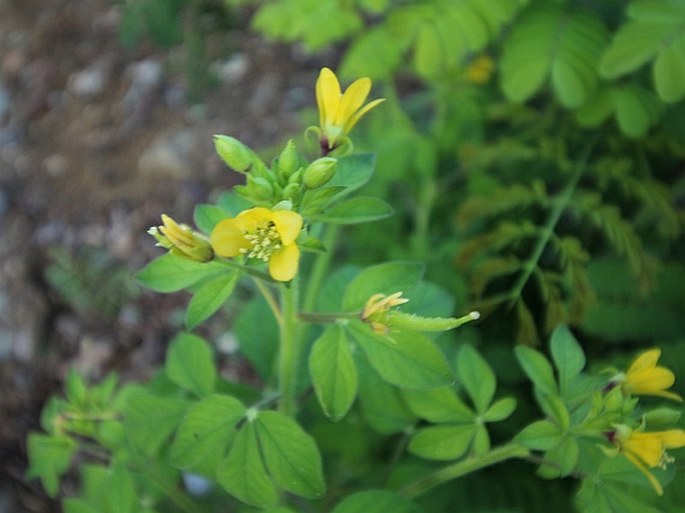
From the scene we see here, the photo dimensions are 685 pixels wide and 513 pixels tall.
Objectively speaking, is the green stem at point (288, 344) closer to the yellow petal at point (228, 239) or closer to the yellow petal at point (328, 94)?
the yellow petal at point (228, 239)

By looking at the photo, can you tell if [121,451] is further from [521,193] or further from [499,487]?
[521,193]

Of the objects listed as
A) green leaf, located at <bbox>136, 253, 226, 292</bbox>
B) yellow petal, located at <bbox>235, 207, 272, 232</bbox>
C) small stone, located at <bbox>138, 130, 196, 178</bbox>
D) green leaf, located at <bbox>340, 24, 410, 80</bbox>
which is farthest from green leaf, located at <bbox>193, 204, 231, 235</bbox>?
small stone, located at <bbox>138, 130, 196, 178</bbox>

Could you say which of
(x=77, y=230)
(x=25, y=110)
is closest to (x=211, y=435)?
(x=77, y=230)

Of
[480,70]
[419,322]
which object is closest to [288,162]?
[419,322]

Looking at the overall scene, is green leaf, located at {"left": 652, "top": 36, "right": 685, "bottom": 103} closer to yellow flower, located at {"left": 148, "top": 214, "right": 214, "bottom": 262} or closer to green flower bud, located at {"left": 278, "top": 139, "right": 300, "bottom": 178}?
green flower bud, located at {"left": 278, "top": 139, "right": 300, "bottom": 178}

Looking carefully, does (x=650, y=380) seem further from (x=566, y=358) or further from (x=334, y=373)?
(x=334, y=373)

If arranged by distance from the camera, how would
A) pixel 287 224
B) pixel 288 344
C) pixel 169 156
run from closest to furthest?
pixel 287 224, pixel 288 344, pixel 169 156
